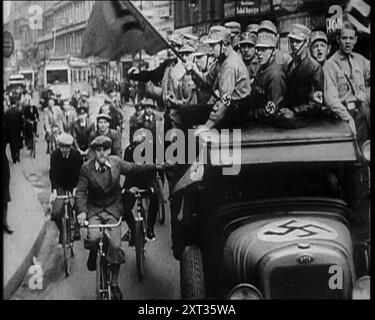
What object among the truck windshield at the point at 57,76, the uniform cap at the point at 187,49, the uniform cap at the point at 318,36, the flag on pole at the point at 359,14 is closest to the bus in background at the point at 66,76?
the truck windshield at the point at 57,76

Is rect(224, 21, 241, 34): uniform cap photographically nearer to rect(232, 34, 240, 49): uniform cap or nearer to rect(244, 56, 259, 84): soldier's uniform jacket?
rect(232, 34, 240, 49): uniform cap

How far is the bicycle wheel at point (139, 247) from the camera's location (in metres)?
4.09

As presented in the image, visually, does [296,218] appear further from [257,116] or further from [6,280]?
[6,280]

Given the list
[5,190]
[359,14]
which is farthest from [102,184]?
[359,14]

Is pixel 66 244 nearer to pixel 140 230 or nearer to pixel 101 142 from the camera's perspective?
pixel 140 230

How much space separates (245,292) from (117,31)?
1552 millimetres

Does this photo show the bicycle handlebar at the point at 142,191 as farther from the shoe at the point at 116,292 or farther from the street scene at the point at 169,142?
the shoe at the point at 116,292

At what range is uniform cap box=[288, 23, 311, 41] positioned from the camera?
13.4 ft

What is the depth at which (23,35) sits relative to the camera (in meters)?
4.11

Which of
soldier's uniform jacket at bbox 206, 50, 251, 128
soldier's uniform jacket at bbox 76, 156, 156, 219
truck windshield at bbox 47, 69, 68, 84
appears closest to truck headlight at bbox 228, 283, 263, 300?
soldier's uniform jacket at bbox 76, 156, 156, 219

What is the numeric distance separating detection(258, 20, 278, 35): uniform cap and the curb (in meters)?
1.58

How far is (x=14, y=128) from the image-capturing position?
4133mm

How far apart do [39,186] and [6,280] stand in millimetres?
553

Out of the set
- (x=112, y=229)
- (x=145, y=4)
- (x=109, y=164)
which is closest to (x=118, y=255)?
(x=112, y=229)
